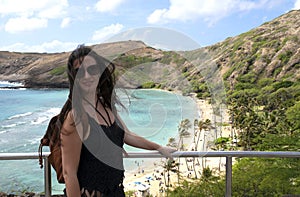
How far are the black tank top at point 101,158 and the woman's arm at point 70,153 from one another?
0.14 feet

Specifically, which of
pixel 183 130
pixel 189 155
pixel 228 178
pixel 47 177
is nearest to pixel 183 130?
pixel 183 130

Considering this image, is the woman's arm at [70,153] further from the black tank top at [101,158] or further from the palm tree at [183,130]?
the palm tree at [183,130]

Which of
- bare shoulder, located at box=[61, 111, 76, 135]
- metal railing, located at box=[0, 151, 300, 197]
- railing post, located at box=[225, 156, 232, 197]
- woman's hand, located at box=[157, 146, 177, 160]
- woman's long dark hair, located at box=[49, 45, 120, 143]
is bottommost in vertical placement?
railing post, located at box=[225, 156, 232, 197]

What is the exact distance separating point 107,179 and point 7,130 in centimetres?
4567

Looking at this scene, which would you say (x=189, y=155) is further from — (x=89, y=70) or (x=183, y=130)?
(x=89, y=70)

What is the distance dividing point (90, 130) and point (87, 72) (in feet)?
0.64

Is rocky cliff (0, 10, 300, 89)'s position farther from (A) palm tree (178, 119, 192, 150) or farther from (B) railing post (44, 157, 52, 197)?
(B) railing post (44, 157, 52, 197)

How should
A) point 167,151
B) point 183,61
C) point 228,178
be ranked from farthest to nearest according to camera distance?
point 228,178 < point 167,151 < point 183,61

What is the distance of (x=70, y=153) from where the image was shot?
46.8 inches

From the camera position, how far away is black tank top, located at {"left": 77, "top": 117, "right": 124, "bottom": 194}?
4.09 feet

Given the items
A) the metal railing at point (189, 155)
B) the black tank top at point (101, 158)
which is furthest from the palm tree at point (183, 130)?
the black tank top at point (101, 158)

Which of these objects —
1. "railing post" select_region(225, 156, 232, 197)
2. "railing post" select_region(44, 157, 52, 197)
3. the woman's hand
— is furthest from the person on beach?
"railing post" select_region(225, 156, 232, 197)

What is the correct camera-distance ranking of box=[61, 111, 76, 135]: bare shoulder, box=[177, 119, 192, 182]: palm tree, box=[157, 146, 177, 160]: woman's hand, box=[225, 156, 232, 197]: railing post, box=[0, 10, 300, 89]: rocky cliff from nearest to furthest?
1. box=[61, 111, 76, 135]: bare shoulder
2. box=[0, 10, 300, 89]: rocky cliff
3. box=[157, 146, 177, 160]: woman's hand
4. box=[177, 119, 192, 182]: palm tree
5. box=[225, 156, 232, 197]: railing post

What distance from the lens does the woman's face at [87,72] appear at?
120 cm
